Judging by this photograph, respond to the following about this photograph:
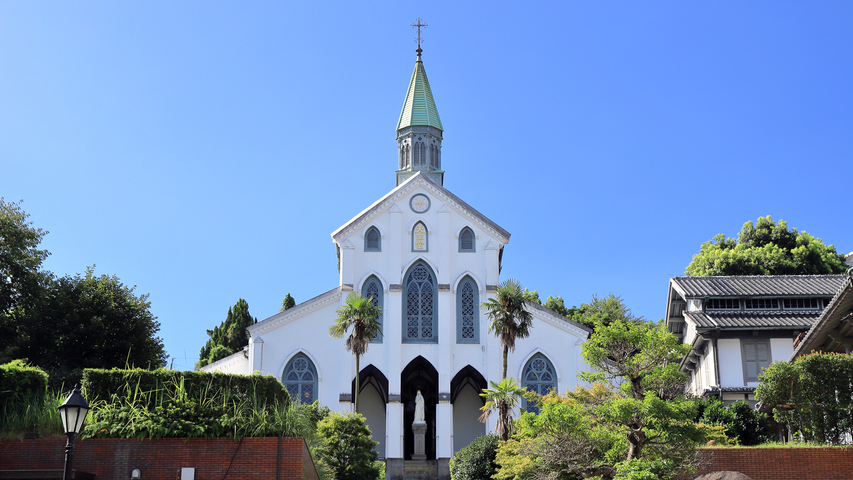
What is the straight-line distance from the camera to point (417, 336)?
42.9m

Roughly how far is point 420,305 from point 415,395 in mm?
5298

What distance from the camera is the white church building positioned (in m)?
41.8

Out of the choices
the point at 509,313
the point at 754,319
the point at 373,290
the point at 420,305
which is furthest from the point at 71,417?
the point at 420,305

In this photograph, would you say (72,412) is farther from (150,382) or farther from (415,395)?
(415,395)

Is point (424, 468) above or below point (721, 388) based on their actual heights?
below

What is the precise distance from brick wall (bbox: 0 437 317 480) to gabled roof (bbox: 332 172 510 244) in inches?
1107

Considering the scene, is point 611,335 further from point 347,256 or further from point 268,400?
point 347,256

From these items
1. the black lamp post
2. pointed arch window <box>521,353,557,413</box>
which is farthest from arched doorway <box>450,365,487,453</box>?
the black lamp post

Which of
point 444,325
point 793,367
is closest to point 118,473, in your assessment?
point 793,367

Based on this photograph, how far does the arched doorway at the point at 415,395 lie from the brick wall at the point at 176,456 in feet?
86.4

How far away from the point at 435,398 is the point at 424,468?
4418 mm

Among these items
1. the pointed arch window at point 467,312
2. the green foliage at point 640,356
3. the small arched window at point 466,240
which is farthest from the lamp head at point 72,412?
the small arched window at point 466,240

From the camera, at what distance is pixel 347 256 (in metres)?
43.8

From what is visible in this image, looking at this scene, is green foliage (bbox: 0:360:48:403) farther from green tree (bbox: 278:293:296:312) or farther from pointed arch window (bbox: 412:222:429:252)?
green tree (bbox: 278:293:296:312)
